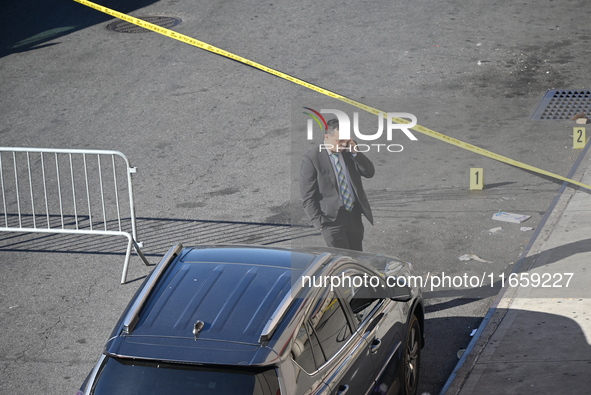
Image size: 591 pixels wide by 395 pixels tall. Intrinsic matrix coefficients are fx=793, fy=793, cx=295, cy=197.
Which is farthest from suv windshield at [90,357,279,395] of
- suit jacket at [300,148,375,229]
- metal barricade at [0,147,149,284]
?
metal barricade at [0,147,149,284]

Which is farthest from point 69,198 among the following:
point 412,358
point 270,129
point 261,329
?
point 261,329

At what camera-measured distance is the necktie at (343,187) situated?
8000 millimetres

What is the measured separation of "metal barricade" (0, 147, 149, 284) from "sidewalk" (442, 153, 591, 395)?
4179 millimetres

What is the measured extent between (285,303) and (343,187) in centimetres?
293

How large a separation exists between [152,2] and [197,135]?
7.07 meters

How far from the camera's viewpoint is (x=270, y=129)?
12922 millimetres

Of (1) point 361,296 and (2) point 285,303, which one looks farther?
(1) point 361,296

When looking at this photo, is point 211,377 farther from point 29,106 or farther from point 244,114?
point 29,106

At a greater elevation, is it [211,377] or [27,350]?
[211,377]

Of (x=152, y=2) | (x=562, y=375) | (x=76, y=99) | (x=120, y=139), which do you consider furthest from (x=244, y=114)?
(x=562, y=375)

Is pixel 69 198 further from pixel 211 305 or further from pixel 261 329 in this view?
pixel 261 329

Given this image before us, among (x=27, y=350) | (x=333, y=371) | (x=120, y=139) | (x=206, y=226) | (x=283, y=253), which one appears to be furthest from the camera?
(x=120, y=139)

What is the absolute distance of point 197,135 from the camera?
12883 mm

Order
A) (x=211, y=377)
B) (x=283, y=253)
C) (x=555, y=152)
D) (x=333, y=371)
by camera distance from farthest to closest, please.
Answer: (x=555, y=152) → (x=283, y=253) → (x=333, y=371) → (x=211, y=377)
